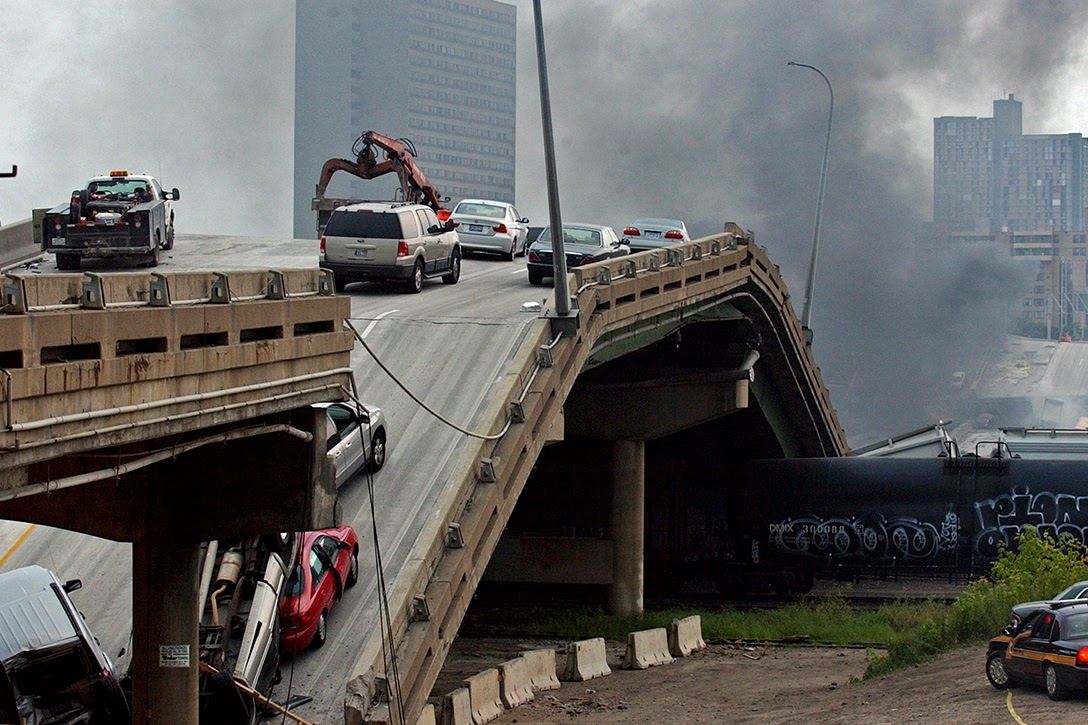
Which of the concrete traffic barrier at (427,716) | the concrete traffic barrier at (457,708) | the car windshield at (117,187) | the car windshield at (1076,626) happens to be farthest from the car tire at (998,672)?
the car windshield at (117,187)

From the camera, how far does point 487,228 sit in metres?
44.0

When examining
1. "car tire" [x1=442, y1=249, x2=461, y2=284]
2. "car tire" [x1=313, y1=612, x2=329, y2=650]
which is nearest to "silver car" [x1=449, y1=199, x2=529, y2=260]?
"car tire" [x1=442, y1=249, x2=461, y2=284]

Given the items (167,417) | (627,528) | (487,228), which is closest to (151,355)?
(167,417)

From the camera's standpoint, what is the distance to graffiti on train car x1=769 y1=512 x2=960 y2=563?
39656 millimetres

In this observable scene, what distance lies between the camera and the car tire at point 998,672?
66.6 feet

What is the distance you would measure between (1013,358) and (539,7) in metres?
184

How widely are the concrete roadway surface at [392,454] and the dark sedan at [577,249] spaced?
57cm

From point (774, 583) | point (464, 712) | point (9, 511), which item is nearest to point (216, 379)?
point (9, 511)

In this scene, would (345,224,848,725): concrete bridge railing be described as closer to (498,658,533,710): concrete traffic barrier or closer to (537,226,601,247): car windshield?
(498,658,533,710): concrete traffic barrier

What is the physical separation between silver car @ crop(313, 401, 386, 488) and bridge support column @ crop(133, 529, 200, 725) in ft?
18.3

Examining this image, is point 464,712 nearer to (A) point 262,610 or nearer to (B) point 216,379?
(A) point 262,610

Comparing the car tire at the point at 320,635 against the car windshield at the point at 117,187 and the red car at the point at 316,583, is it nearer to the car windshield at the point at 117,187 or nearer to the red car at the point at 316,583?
the red car at the point at 316,583

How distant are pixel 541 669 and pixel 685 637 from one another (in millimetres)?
6421

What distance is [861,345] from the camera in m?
188
